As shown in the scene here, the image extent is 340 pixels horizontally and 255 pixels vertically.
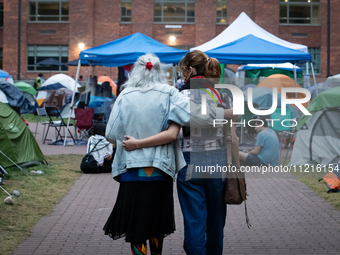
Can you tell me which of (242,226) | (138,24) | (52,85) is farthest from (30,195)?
(138,24)

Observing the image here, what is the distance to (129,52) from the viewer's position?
1257cm

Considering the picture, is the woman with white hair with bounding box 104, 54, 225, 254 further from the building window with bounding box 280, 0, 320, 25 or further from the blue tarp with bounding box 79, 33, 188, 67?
the building window with bounding box 280, 0, 320, 25

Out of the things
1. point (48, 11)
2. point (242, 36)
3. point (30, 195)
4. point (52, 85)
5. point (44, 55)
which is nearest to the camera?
point (30, 195)

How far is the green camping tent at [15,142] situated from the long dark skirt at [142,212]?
5897 mm

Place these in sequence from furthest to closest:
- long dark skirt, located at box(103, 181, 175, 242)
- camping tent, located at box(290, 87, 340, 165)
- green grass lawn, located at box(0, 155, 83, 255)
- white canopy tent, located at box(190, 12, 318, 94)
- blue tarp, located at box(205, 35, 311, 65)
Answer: white canopy tent, located at box(190, 12, 318, 94), blue tarp, located at box(205, 35, 311, 65), camping tent, located at box(290, 87, 340, 165), green grass lawn, located at box(0, 155, 83, 255), long dark skirt, located at box(103, 181, 175, 242)

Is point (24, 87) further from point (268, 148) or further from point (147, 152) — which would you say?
point (147, 152)

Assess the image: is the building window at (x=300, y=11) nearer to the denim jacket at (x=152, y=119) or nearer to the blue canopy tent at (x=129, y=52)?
the blue canopy tent at (x=129, y=52)

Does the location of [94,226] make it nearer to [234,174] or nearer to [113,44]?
[234,174]

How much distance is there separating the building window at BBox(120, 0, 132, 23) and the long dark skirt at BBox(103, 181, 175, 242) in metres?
32.4

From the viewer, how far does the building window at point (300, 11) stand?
35531 millimetres

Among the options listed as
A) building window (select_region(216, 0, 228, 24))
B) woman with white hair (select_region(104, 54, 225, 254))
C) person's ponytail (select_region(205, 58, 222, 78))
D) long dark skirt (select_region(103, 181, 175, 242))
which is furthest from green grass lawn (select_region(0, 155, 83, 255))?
building window (select_region(216, 0, 228, 24))

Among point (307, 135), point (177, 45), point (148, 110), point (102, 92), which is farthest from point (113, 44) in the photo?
point (177, 45)

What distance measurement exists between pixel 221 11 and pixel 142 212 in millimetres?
32984

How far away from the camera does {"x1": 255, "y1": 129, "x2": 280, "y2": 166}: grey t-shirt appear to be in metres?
7.70
